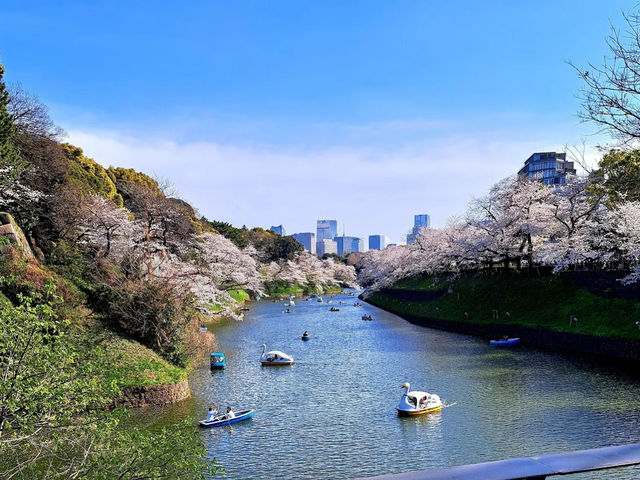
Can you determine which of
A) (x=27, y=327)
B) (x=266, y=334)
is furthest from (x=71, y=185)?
(x=27, y=327)

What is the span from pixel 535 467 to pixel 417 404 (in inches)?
824

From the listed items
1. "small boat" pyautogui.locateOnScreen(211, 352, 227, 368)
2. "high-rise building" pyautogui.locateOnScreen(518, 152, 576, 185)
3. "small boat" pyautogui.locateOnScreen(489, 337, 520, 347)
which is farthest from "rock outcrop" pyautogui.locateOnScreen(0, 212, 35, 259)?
"high-rise building" pyautogui.locateOnScreen(518, 152, 576, 185)

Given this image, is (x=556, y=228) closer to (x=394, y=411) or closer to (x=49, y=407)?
(x=394, y=411)

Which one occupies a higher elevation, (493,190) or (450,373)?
(493,190)

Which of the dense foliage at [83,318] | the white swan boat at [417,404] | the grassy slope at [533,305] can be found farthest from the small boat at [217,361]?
the grassy slope at [533,305]

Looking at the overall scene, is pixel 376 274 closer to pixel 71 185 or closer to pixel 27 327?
Result: pixel 71 185

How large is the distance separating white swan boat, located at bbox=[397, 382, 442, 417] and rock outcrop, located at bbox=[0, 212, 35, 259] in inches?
900

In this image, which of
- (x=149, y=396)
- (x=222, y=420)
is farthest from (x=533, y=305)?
(x=149, y=396)

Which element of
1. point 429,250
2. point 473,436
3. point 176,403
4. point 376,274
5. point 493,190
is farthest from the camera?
point 376,274

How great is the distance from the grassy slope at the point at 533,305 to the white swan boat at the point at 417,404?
58.2 feet

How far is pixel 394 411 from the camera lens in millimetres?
22656

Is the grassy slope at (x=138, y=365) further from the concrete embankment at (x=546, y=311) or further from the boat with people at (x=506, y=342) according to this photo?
the concrete embankment at (x=546, y=311)

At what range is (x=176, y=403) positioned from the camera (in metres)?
23.6

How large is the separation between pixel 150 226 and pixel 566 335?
35505 mm
